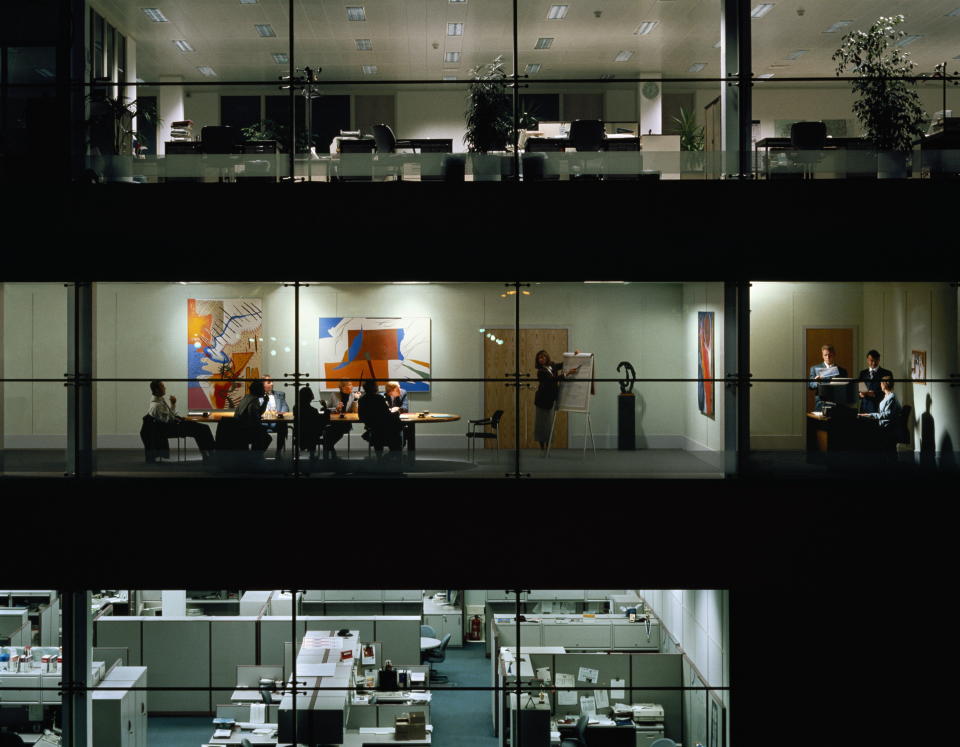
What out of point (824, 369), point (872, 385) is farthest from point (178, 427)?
point (872, 385)

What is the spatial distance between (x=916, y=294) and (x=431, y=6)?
6.45m

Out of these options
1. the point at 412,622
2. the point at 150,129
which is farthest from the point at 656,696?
the point at 150,129

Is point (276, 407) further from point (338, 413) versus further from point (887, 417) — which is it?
point (887, 417)

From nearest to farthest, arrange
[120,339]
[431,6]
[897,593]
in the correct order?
1. [897,593]
2. [120,339]
3. [431,6]

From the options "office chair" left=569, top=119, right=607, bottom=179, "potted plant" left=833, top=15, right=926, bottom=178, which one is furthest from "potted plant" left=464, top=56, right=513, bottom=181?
"potted plant" left=833, top=15, right=926, bottom=178

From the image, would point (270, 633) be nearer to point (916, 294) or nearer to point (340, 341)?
point (340, 341)

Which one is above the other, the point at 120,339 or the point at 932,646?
the point at 120,339

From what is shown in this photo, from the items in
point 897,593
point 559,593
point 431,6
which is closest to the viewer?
point 897,593

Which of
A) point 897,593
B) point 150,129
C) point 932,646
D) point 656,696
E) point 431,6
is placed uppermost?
point 431,6

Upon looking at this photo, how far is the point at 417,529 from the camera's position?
7.82 meters

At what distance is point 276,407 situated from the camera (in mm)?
8117

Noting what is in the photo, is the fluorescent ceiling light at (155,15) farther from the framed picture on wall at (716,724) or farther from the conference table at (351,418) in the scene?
the framed picture on wall at (716,724)

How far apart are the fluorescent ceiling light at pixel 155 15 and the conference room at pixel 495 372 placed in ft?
13.4

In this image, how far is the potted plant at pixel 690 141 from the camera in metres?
8.19
